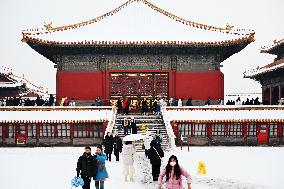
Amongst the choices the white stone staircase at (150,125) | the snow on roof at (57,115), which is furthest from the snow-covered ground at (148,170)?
the snow on roof at (57,115)

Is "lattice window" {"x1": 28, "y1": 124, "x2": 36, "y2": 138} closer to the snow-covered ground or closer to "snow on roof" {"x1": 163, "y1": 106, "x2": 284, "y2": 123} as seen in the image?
the snow-covered ground

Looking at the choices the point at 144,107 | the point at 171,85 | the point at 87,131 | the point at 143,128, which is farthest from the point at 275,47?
the point at 87,131

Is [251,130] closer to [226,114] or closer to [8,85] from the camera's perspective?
[226,114]

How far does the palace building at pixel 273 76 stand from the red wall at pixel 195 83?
7262 millimetres

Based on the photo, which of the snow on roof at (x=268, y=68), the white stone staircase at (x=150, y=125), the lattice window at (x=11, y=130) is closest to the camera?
the white stone staircase at (x=150, y=125)

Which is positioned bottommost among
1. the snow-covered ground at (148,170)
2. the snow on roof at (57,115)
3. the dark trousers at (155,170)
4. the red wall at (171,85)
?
the snow-covered ground at (148,170)

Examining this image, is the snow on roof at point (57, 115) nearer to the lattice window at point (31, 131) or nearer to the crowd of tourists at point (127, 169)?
the lattice window at point (31, 131)

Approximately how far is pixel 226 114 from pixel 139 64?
829 centimetres

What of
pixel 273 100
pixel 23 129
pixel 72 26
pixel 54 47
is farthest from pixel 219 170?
pixel 273 100

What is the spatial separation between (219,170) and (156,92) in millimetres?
17254

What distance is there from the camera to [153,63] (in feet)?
113

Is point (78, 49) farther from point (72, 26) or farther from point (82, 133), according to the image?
point (82, 133)

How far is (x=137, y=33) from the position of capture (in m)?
34.7

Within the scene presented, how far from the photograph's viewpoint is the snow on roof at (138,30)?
33.6 meters
